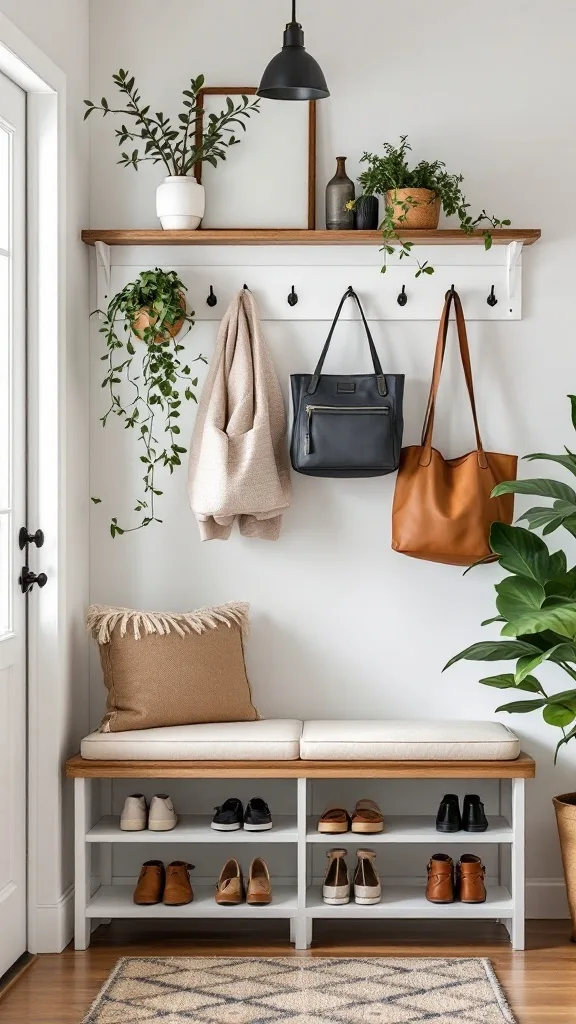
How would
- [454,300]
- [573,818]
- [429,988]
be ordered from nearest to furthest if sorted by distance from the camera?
[429,988]
[573,818]
[454,300]

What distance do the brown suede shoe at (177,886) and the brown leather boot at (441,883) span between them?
649mm

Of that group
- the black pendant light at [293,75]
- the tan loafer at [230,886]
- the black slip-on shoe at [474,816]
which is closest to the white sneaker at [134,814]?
Answer: the tan loafer at [230,886]

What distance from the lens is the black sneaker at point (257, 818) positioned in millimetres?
2887

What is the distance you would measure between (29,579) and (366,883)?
1.22 metres

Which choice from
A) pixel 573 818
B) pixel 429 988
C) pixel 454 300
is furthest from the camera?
pixel 454 300

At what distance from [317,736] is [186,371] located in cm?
107

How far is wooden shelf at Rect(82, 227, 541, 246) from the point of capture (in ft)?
9.87

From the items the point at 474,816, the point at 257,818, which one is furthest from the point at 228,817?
the point at 474,816

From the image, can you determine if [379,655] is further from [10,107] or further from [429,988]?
[10,107]

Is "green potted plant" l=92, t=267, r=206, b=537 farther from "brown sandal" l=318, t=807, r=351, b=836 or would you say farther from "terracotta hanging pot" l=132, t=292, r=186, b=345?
"brown sandal" l=318, t=807, r=351, b=836

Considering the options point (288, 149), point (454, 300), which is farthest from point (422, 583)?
point (288, 149)

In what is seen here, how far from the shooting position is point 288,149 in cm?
314

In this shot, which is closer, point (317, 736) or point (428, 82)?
point (317, 736)

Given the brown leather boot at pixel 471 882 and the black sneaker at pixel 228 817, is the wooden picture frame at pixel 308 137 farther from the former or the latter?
the brown leather boot at pixel 471 882
